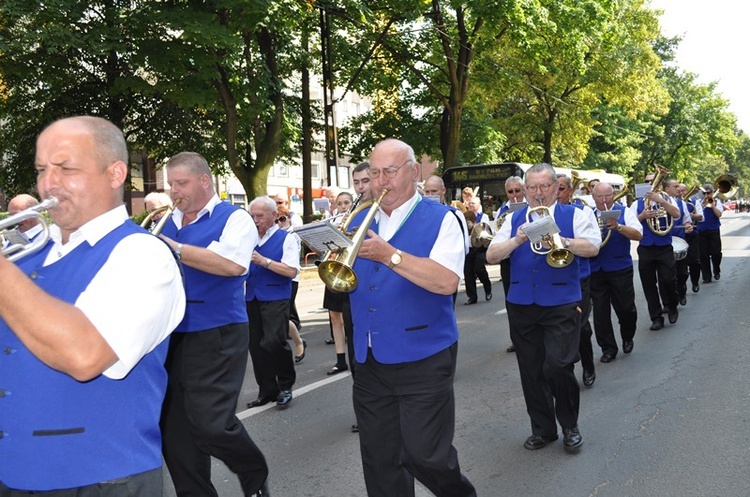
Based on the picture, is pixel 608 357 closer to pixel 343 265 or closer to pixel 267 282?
pixel 267 282

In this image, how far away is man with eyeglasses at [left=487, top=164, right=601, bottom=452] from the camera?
5328 millimetres

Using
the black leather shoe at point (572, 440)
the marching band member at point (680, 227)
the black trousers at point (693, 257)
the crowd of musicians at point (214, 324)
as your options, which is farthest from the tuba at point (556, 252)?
the black trousers at point (693, 257)

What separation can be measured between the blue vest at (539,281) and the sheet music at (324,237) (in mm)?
2194

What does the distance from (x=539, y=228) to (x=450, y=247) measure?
5.65ft

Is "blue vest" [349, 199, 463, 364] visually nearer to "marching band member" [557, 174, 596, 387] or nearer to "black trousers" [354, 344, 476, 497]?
"black trousers" [354, 344, 476, 497]

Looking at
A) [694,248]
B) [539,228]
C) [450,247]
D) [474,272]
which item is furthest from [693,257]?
[450,247]

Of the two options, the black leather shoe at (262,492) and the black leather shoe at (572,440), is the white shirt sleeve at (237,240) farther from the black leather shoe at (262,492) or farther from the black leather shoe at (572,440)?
the black leather shoe at (572,440)

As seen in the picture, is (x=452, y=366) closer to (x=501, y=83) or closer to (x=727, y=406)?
(x=727, y=406)

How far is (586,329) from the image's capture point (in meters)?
6.99

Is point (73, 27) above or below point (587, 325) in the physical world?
above

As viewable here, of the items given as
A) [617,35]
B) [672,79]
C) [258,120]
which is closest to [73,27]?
[258,120]

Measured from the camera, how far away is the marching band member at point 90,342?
83.3 inches

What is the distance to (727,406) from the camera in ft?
20.6

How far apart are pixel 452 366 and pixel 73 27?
1496 cm
